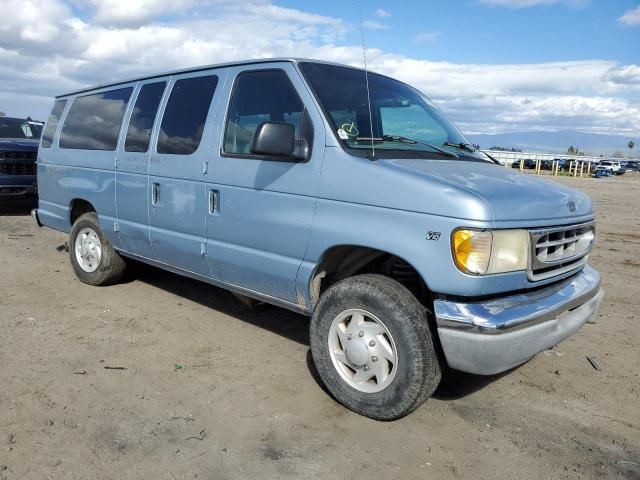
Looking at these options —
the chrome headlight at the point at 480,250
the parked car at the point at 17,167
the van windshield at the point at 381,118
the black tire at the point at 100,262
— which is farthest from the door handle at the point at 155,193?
the parked car at the point at 17,167

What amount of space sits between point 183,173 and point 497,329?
108 inches

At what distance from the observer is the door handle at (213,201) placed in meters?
4.20

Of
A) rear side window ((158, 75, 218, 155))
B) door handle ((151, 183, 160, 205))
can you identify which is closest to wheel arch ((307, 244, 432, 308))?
rear side window ((158, 75, 218, 155))

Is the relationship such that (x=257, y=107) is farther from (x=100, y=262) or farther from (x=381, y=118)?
(x=100, y=262)

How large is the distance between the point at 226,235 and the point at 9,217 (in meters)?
8.78

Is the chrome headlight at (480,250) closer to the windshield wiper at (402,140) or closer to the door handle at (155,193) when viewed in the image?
the windshield wiper at (402,140)

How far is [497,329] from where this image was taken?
9.58ft

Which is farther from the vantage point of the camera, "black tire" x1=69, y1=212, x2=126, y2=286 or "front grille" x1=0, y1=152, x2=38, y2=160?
"front grille" x1=0, y1=152, x2=38, y2=160

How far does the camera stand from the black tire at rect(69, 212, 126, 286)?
5758 mm

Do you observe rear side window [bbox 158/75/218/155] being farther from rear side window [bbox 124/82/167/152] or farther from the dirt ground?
the dirt ground

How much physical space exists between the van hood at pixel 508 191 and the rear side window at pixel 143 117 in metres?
2.55

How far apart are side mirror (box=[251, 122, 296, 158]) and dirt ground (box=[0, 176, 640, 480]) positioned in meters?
1.59

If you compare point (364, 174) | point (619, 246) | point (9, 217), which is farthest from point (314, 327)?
point (9, 217)

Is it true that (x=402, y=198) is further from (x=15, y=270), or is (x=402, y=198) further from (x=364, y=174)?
(x=15, y=270)
